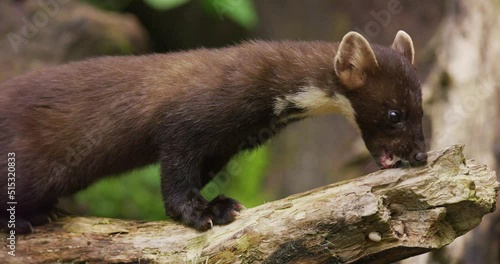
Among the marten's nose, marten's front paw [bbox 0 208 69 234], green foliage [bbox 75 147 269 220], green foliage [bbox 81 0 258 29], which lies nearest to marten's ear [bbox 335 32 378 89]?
the marten's nose

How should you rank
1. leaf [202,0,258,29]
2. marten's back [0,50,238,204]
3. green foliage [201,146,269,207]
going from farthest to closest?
green foliage [201,146,269,207] < leaf [202,0,258,29] < marten's back [0,50,238,204]

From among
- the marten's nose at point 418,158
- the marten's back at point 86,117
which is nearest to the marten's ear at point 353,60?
the marten's nose at point 418,158

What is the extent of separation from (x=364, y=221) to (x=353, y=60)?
1424mm

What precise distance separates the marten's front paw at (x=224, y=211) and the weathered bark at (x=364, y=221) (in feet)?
0.42

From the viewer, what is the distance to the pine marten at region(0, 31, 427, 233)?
5434mm

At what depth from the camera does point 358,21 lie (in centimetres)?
1148

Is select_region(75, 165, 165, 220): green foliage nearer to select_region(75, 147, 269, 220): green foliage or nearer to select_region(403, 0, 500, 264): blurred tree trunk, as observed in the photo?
select_region(75, 147, 269, 220): green foliage

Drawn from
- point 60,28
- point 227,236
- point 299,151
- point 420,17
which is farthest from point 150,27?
point 227,236

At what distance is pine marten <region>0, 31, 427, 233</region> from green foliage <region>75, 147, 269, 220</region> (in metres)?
3.67

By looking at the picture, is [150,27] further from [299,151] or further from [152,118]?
[152,118]

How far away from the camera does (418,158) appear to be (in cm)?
501

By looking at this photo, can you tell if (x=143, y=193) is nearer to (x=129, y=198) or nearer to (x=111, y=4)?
(x=129, y=198)

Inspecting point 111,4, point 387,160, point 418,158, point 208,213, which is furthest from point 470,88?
point 111,4

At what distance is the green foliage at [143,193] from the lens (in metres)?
9.94
